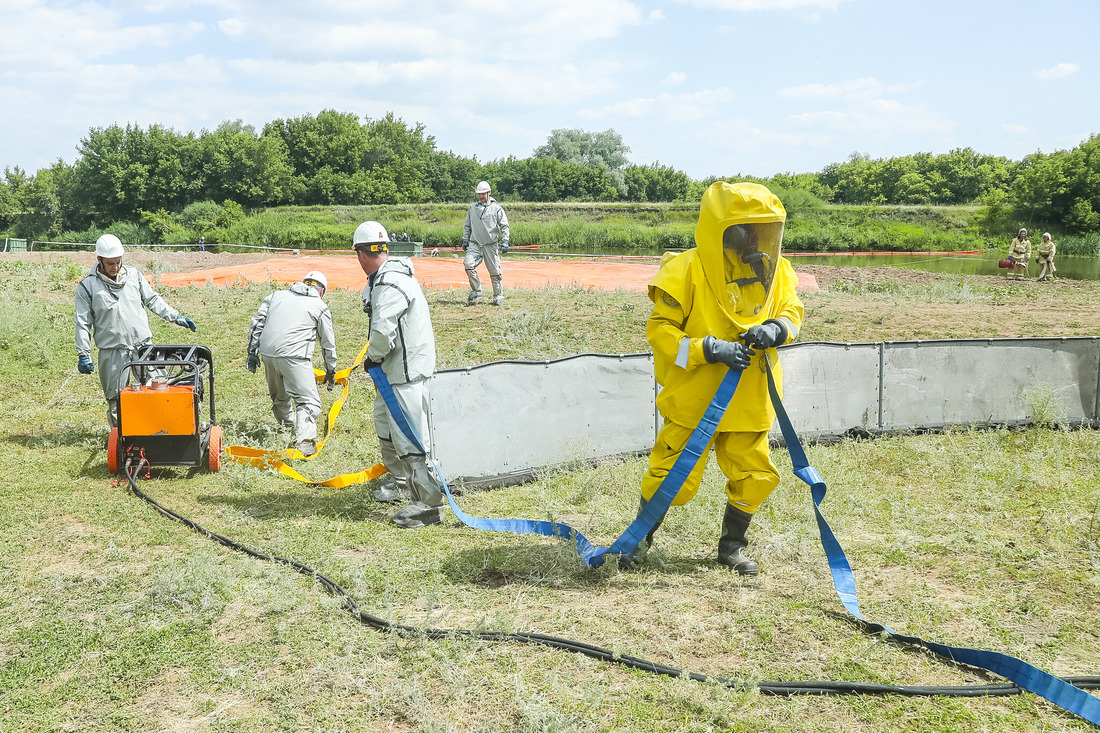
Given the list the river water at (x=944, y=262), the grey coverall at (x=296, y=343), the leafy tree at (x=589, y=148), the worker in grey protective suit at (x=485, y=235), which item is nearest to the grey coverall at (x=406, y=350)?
the grey coverall at (x=296, y=343)

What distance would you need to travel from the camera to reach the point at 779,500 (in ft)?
20.5

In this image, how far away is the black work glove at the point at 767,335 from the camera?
4.32 meters

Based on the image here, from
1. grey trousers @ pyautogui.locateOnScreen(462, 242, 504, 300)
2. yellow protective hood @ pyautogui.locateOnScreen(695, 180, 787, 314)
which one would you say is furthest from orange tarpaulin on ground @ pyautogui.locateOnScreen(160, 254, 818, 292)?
yellow protective hood @ pyautogui.locateOnScreen(695, 180, 787, 314)

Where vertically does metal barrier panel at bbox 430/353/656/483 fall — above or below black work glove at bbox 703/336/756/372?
below

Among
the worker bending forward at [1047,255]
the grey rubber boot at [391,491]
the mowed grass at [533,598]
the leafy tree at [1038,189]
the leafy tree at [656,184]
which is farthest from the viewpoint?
the leafy tree at [656,184]

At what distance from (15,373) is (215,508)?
6.98 meters

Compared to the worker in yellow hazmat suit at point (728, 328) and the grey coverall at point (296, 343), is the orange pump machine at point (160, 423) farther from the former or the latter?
the worker in yellow hazmat suit at point (728, 328)

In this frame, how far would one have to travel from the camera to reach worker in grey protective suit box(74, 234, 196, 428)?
750cm

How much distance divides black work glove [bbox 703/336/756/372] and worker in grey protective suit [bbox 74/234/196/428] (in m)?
5.42

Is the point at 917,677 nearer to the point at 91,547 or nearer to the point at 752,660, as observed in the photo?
the point at 752,660

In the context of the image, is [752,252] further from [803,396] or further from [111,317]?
[111,317]

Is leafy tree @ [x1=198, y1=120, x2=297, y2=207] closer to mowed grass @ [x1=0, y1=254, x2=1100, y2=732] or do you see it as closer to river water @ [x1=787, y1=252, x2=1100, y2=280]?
river water @ [x1=787, y1=252, x2=1100, y2=280]

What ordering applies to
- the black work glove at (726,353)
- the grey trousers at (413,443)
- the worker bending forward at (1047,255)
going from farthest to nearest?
1. the worker bending forward at (1047,255)
2. the grey trousers at (413,443)
3. the black work glove at (726,353)

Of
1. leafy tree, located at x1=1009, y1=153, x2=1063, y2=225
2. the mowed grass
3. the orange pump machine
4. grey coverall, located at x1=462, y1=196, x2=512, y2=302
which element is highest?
leafy tree, located at x1=1009, y1=153, x2=1063, y2=225
